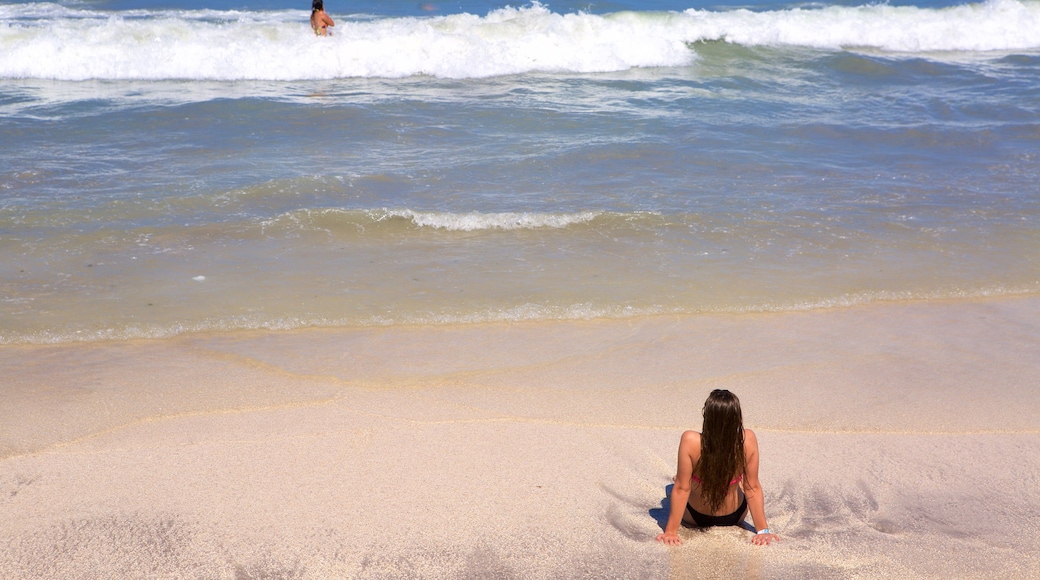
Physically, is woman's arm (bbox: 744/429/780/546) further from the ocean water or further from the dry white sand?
the ocean water

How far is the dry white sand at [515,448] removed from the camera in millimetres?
3232

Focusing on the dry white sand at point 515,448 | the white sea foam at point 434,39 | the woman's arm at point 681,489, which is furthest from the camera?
the white sea foam at point 434,39

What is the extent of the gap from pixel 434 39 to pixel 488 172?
6.80 m

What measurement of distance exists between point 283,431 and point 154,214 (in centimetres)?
404

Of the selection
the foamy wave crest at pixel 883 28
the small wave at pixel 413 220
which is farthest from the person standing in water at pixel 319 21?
the small wave at pixel 413 220

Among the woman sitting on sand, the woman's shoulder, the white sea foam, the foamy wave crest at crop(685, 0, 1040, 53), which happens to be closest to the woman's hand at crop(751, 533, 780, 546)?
the woman sitting on sand

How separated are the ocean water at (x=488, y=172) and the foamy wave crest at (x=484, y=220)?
28mm

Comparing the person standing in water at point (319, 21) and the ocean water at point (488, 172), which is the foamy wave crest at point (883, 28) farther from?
the person standing in water at point (319, 21)

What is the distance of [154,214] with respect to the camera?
7.35 metres

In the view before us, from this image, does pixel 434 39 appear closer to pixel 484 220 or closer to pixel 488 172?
pixel 488 172

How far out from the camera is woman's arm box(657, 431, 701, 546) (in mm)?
3334

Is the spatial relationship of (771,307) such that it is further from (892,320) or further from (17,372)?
(17,372)

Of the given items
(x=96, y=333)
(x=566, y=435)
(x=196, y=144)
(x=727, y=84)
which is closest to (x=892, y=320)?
(x=566, y=435)

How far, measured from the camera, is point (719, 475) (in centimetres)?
335
